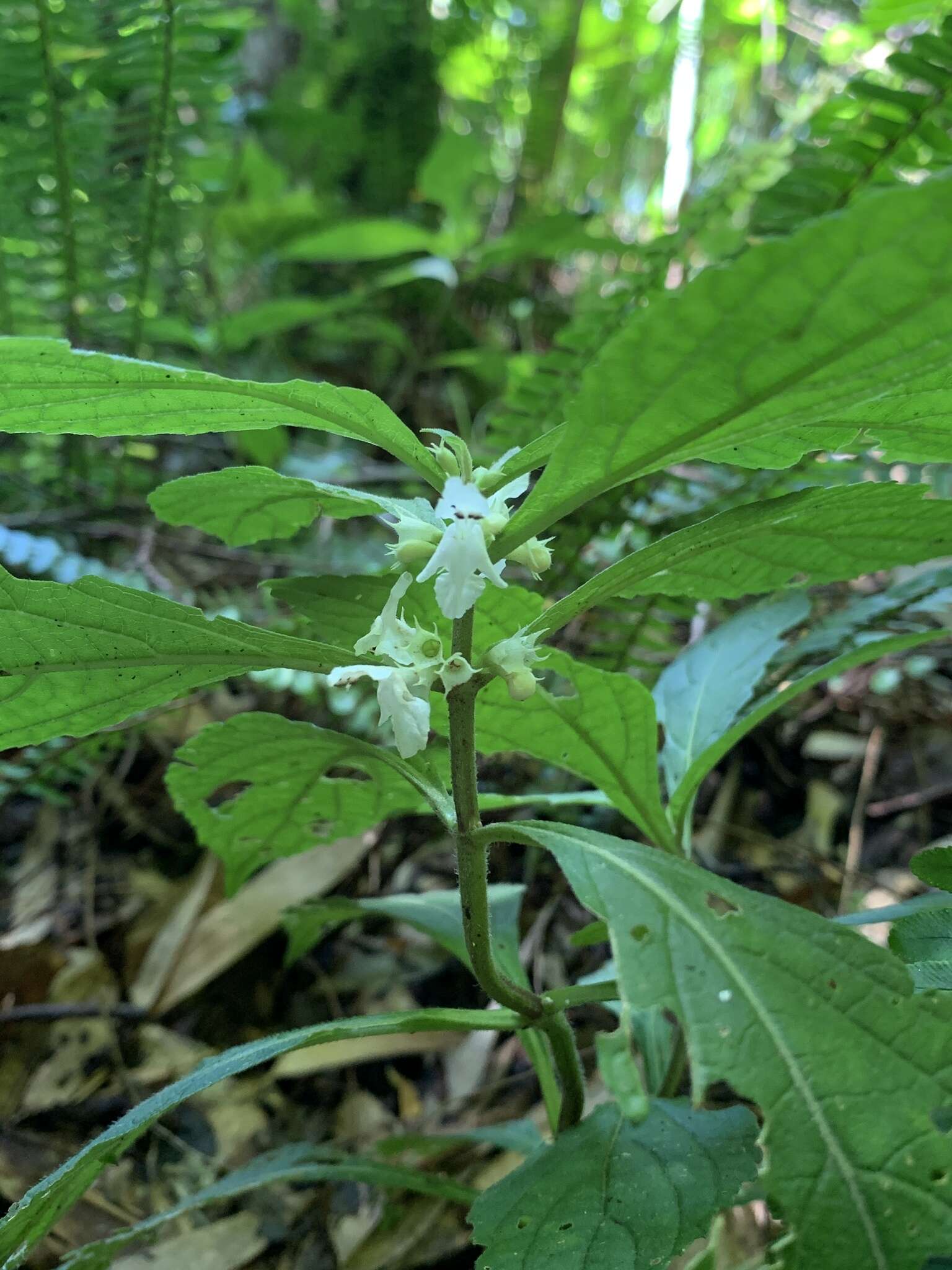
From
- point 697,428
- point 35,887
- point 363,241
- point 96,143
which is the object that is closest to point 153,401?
point 697,428

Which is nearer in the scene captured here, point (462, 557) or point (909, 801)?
point (462, 557)

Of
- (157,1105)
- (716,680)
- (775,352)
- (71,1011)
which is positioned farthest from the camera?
(71,1011)

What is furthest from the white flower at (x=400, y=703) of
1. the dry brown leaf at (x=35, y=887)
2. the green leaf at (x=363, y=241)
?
the green leaf at (x=363, y=241)

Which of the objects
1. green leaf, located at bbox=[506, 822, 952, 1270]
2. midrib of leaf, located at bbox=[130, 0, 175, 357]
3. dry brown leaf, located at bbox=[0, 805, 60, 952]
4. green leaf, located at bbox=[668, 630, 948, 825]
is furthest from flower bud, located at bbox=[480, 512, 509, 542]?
midrib of leaf, located at bbox=[130, 0, 175, 357]

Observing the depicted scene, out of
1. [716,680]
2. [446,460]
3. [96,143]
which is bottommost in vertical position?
[716,680]

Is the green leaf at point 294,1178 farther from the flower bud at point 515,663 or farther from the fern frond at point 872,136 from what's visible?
the fern frond at point 872,136

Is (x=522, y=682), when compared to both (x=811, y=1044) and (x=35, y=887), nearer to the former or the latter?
(x=811, y=1044)

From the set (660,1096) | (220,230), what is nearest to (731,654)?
(660,1096)
